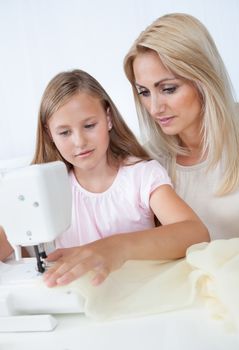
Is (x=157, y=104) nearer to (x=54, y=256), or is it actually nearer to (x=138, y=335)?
(x=54, y=256)

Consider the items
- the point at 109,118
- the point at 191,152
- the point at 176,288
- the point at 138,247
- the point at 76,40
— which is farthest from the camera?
the point at 76,40

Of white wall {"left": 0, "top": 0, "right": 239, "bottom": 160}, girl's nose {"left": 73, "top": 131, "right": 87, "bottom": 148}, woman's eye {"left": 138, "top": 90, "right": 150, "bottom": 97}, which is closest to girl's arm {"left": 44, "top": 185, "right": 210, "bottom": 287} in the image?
girl's nose {"left": 73, "top": 131, "right": 87, "bottom": 148}

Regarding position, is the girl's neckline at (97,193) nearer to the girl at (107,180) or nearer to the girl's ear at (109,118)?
the girl at (107,180)

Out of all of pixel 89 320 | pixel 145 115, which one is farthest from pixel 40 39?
pixel 89 320

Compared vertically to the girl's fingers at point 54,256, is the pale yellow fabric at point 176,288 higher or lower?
lower

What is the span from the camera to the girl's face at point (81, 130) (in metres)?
1.31

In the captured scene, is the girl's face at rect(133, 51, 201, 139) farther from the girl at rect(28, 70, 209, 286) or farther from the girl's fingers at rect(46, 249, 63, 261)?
the girl's fingers at rect(46, 249, 63, 261)

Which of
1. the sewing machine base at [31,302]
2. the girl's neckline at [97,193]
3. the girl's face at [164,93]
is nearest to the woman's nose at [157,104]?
the girl's face at [164,93]

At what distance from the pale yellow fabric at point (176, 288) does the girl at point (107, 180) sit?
67mm

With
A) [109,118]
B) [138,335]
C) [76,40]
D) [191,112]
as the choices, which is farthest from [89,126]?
[76,40]

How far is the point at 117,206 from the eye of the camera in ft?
4.79

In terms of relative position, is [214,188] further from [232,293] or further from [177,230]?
[232,293]

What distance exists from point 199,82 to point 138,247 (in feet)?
2.24

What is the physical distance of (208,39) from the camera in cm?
153
